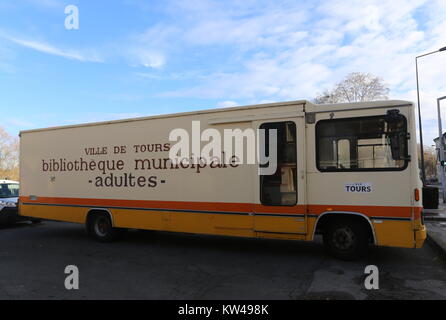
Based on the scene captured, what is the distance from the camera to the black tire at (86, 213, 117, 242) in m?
9.18

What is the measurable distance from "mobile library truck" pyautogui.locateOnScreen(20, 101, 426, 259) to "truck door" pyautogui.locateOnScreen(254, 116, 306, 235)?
0.06 feet

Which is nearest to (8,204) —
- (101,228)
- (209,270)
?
(101,228)

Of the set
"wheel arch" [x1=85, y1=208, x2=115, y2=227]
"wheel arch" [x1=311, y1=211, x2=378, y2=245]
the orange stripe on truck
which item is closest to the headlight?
the orange stripe on truck

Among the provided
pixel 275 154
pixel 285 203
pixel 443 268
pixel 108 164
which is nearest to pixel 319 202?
pixel 285 203

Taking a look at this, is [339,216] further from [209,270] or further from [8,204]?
[8,204]

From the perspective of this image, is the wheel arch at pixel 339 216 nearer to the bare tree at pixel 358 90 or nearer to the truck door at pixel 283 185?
the truck door at pixel 283 185

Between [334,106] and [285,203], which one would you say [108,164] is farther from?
[334,106]

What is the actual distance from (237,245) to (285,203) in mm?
2067

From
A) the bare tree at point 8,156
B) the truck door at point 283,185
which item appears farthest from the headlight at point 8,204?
the bare tree at point 8,156

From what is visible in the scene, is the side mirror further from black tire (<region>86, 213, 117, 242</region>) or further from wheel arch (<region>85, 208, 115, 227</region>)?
black tire (<region>86, 213, 117, 242</region>)

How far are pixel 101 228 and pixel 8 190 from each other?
19.6ft
